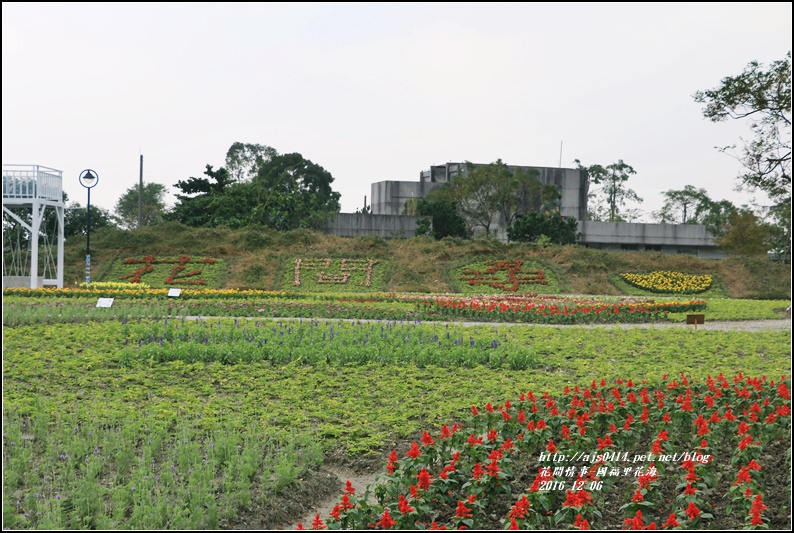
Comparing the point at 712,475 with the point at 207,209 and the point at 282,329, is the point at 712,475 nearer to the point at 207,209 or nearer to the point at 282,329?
the point at 282,329

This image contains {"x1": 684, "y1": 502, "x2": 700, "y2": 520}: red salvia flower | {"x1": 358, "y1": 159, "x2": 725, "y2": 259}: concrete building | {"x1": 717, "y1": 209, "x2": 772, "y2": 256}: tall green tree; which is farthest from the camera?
{"x1": 358, "y1": 159, "x2": 725, "y2": 259}: concrete building

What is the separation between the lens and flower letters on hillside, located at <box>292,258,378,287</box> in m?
30.6

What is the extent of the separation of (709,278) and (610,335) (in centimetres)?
2060

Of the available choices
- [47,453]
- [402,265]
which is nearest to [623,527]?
[47,453]

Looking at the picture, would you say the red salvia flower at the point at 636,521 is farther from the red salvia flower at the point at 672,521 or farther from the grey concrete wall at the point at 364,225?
the grey concrete wall at the point at 364,225

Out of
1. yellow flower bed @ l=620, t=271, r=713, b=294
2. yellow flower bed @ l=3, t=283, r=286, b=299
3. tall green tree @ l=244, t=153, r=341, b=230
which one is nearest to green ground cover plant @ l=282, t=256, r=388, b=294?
yellow flower bed @ l=3, t=283, r=286, b=299

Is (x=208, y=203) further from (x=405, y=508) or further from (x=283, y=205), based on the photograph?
(x=405, y=508)

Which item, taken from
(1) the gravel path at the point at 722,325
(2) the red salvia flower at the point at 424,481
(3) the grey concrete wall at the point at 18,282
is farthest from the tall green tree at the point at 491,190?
(2) the red salvia flower at the point at 424,481

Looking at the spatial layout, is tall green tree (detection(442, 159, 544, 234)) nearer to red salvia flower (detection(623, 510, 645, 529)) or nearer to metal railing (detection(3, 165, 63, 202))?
metal railing (detection(3, 165, 63, 202))

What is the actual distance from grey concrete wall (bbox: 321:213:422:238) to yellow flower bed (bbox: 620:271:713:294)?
61.6 ft

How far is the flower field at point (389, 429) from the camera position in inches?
206

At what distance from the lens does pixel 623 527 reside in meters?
5.01

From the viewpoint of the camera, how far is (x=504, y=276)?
104ft

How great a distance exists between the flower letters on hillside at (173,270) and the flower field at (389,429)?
54.7 ft
